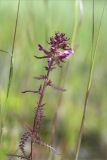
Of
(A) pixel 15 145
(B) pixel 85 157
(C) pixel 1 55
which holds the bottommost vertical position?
(B) pixel 85 157

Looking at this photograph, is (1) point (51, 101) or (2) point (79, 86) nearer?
(1) point (51, 101)

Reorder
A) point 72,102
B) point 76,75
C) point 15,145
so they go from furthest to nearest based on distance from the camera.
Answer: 1. point 76,75
2. point 72,102
3. point 15,145

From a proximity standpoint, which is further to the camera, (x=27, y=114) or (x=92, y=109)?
(x=92, y=109)

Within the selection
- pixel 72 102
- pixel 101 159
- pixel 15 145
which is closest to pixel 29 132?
pixel 15 145

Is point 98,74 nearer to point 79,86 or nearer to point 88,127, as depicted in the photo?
point 79,86

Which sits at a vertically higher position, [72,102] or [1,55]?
[1,55]

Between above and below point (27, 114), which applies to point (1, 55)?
above

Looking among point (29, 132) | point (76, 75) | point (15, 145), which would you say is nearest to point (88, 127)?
point (76, 75)

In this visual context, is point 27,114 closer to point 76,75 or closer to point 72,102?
point 72,102

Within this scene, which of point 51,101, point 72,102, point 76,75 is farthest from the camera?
point 76,75
